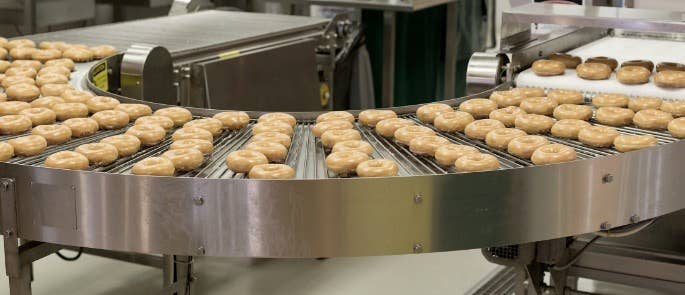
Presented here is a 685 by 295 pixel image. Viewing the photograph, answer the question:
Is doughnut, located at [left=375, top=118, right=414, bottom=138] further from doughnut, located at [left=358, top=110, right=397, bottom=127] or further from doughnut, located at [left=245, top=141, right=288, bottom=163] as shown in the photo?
doughnut, located at [left=245, top=141, right=288, bottom=163]

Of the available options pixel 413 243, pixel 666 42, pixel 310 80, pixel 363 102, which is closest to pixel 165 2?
pixel 363 102

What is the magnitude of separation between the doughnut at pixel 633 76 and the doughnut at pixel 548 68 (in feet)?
0.55

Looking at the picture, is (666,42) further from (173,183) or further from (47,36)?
(47,36)

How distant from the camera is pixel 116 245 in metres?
1.72

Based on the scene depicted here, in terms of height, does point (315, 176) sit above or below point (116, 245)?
above

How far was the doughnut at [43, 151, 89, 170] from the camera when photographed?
5.71 feet

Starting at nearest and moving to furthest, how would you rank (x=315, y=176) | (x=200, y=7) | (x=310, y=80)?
(x=315, y=176) → (x=310, y=80) → (x=200, y=7)

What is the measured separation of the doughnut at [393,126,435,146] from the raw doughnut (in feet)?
0.24

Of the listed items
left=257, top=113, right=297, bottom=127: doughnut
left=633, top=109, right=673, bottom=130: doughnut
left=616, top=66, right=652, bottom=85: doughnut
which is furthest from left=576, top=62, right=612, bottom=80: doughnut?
left=257, top=113, right=297, bottom=127: doughnut

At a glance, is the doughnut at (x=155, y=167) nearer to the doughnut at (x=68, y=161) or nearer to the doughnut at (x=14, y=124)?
the doughnut at (x=68, y=161)

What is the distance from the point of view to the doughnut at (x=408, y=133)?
6.51ft

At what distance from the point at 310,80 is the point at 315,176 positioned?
2.27m

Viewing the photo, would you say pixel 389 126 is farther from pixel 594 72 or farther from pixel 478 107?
pixel 594 72

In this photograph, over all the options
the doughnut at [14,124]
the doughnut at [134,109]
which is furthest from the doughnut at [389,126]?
the doughnut at [14,124]
